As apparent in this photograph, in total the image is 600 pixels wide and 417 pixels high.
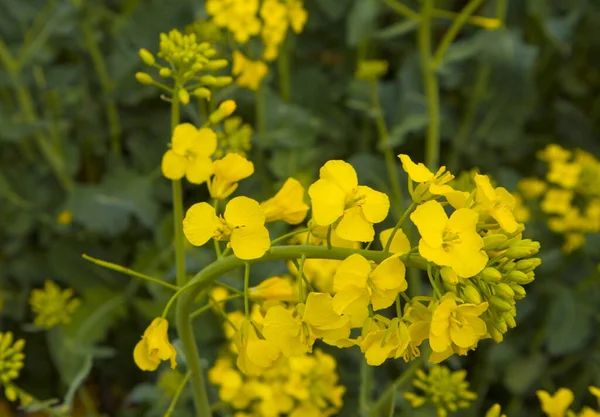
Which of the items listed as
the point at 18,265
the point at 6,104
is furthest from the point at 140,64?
the point at 18,265

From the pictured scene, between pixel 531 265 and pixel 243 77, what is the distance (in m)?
0.79

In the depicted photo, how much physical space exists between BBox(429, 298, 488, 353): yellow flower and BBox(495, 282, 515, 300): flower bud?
23 millimetres

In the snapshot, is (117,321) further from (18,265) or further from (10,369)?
(10,369)

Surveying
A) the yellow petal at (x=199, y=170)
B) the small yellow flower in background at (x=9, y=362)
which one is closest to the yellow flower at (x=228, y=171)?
the yellow petal at (x=199, y=170)

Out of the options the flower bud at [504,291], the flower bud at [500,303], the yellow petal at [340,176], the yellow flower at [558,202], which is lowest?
the yellow flower at [558,202]

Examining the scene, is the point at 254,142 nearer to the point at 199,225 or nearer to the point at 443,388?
the point at 443,388

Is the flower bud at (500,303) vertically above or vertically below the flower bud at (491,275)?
below

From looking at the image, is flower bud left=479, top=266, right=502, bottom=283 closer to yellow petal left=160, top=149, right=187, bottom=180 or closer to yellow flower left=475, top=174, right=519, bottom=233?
yellow flower left=475, top=174, right=519, bottom=233

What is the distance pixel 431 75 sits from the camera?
1443mm

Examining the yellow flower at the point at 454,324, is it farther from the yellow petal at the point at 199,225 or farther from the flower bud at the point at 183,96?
the flower bud at the point at 183,96

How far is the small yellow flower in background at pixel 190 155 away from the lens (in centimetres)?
65

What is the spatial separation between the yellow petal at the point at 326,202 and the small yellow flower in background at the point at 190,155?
0.14 m

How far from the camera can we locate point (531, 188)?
1.45 m

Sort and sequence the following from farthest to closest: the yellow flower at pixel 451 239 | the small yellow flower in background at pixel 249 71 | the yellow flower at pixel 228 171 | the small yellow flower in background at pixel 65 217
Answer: the small yellow flower in background at pixel 65 217 → the small yellow flower in background at pixel 249 71 → the yellow flower at pixel 228 171 → the yellow flower at pixel 451 239
